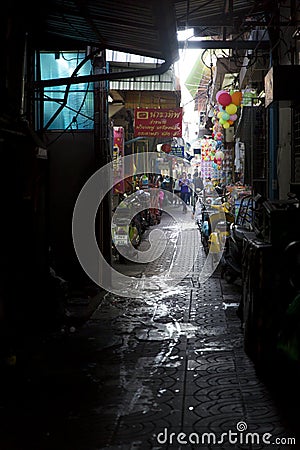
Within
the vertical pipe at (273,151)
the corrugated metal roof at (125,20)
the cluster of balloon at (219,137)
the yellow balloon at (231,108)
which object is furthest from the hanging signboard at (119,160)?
the cluster of balloon at (219,137)

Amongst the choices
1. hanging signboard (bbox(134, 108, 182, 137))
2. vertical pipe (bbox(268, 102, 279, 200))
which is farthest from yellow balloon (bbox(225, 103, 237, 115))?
hanging signboard (bbox(134, 108, 182, 137))

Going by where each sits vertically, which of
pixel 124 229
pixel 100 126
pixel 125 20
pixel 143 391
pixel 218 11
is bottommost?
pixel 143 391

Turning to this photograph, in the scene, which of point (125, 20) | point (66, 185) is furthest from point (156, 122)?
point (125, 20)

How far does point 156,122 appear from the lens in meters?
19.7

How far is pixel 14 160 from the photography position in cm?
773

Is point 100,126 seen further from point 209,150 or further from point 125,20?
point 209,150

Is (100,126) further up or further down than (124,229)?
further up

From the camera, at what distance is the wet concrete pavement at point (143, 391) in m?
5.20

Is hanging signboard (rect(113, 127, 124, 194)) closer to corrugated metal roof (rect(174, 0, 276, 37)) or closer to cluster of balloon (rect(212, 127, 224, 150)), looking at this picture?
corrugated metal roof (rect(174, 0, 276, 37))

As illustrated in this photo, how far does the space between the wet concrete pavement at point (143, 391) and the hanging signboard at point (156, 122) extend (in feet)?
33.8

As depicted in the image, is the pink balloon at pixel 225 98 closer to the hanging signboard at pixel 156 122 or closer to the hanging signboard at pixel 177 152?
the hanging signboard at pixel 156 122

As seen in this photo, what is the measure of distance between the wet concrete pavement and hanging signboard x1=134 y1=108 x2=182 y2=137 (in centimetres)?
1030

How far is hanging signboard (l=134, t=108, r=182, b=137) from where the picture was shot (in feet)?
64.2

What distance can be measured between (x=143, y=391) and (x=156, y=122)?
1424cm
